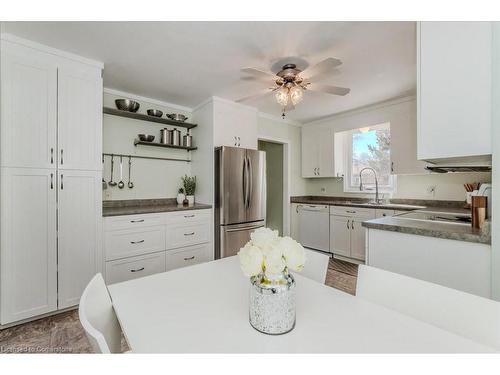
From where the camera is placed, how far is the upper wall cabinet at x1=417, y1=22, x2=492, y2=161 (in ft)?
3.82

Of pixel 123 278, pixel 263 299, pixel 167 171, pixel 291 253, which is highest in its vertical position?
pixel 167 171

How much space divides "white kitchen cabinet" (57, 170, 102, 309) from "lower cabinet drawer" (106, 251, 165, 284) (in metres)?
0.14

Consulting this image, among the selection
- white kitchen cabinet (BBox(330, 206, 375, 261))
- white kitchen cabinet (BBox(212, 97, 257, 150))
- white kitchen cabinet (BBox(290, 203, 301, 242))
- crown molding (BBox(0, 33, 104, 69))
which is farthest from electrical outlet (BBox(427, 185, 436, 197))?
crown molding (BBox(0, 33, 104, 69))

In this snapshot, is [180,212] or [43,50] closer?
[43,50]

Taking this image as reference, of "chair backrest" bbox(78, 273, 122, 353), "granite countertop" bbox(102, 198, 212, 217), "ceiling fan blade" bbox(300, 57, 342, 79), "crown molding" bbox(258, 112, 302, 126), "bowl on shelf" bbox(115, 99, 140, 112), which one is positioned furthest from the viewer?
"crown molding" bbox(258, 112, 302, 126)

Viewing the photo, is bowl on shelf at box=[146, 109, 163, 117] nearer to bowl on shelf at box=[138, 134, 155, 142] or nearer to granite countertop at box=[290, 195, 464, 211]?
bowl on shelf at box=[138, 134, 155, 142]

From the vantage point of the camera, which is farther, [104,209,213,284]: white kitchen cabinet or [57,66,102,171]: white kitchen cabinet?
[104,209,213,284]: white kitchen cabinet

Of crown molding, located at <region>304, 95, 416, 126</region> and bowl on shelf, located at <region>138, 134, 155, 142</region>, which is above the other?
crown molding, located at <region>304, 95, 416, 126</region>

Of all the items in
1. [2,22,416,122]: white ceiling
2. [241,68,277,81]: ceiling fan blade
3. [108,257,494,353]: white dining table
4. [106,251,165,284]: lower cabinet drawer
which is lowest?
[106,251,165,284]: lower cabinet drawer

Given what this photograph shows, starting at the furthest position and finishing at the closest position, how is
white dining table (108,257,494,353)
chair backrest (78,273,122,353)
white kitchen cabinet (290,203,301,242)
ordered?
white kitchen cabinet (290,203,301,242)
chair backrest (78,273,122,353)
white dining table (108,257,494,353)

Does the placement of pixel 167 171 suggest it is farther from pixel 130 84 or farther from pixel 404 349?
pixel 404 349
